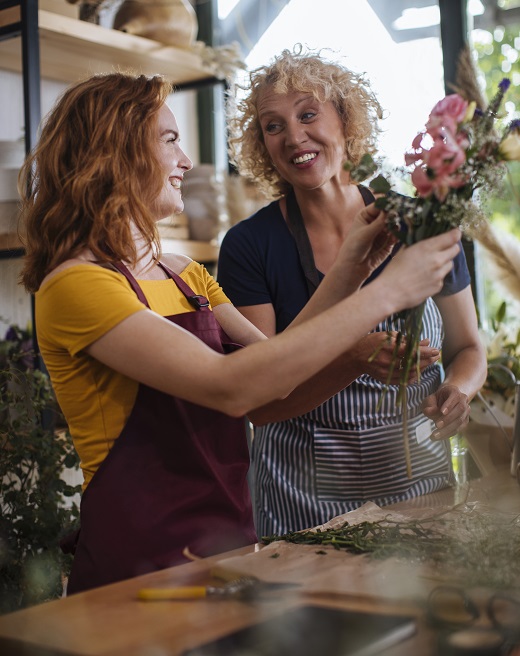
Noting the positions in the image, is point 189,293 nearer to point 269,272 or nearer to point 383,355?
point 383,355

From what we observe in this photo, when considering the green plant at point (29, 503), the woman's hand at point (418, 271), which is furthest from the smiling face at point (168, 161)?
the green plant at point (29, 503)

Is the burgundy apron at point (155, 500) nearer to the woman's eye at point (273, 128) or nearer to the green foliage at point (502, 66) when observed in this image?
the woman's eye at point (273, 128)

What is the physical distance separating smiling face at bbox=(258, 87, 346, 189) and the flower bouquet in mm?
555

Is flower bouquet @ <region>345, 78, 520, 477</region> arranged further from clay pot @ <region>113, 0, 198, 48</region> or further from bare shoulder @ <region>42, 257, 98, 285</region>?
clay pot @ <region>113, 0, 198, 48</region>

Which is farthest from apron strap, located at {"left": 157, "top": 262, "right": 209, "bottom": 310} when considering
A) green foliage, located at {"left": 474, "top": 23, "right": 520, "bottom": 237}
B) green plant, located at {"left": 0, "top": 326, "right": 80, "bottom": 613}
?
green foliage, located at {"left": 474, "top": 23, "right": 520, "bottom": 237}

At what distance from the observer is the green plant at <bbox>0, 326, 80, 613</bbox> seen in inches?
77.9

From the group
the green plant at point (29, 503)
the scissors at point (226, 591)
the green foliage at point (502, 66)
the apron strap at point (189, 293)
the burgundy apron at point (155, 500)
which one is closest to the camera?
the scissors at point (226, 591)

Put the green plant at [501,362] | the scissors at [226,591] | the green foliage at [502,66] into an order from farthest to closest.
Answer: the green foliage at [502,66] → the green plant at [501,362] → the scissors at [226,591]

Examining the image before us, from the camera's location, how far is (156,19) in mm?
2898

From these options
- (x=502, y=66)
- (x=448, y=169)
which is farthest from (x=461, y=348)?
(x=502, y=66)

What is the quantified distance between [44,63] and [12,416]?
1.25m

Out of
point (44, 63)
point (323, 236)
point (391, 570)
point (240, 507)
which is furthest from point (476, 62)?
point (391, 570)

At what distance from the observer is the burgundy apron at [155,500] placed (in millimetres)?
1221

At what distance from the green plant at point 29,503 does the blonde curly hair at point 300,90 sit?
76 cm
